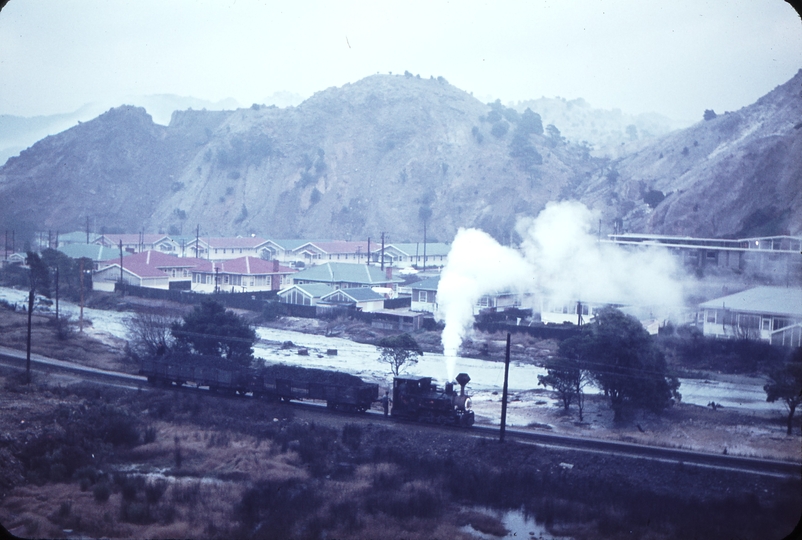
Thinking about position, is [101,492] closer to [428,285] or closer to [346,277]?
[428,285]

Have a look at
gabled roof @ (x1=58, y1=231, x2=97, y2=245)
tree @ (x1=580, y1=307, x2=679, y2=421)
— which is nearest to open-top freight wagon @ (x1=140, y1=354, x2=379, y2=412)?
tree @ (x1=580, y1=307, x2=679, y2=421)

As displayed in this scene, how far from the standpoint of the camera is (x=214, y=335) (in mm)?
29891

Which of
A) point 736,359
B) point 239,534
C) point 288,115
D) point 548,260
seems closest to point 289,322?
point 548,260

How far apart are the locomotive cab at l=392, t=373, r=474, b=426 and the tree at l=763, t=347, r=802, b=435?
1126 cm

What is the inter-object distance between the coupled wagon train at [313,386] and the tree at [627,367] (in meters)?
6.57

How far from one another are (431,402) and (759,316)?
21626mm

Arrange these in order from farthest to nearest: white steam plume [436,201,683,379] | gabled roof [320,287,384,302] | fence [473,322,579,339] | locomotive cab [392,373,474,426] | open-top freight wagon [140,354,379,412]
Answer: gabled roof [320,287,384,302], white steam plume [436,201,683,379], fence [473,322,579,339], open-top freight wagon [140,354,379,412], locomotive cab [392,373,474,426]

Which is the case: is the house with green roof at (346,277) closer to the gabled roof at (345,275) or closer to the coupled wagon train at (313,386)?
the gabled roof at (345,275)

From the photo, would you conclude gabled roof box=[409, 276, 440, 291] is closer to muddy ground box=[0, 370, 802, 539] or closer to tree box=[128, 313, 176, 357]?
tree box=[128, 313, 176, 357]

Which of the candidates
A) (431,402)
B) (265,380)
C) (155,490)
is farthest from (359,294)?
(155,490)

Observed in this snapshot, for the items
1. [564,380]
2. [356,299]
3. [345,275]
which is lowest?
[564,380]

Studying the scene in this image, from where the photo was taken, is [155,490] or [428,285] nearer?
[155,490]

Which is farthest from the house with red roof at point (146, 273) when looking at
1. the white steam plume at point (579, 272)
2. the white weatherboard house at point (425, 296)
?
the white steam plume at point (579, 272)

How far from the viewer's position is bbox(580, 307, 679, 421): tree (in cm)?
2495
